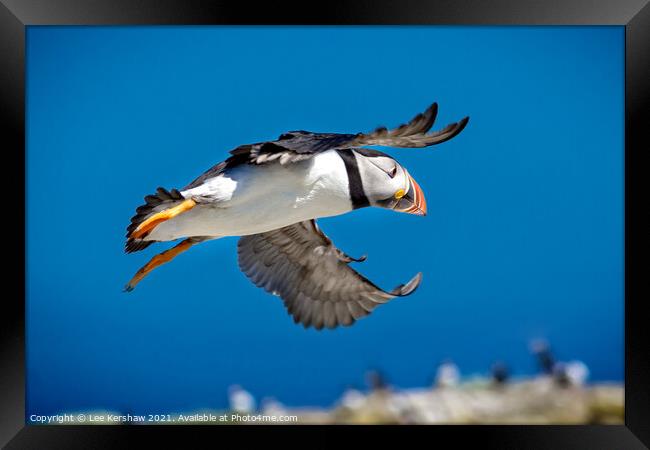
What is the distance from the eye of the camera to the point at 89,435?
506cm

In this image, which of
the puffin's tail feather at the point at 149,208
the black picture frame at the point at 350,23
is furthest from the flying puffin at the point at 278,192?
the black picture frame at the point at 350,23

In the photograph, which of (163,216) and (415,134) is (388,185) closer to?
(415,134)

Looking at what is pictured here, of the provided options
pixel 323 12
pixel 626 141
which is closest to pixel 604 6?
pixel 626 141

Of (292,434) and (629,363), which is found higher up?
(629,363)

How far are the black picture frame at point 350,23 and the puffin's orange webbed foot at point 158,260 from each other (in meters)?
1.10

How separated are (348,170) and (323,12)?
1.30 metres

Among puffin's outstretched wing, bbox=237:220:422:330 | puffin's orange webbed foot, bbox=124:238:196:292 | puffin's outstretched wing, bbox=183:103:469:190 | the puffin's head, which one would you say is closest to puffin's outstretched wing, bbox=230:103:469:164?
puffin's outstretched wing, bbox=183:103:469:190

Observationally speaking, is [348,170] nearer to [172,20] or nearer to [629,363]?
[172,20]

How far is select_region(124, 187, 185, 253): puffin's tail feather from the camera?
12.2ft

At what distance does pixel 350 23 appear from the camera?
4703mm

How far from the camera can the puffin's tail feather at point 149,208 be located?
12.2ft

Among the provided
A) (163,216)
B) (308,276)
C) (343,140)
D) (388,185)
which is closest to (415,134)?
(343,140)

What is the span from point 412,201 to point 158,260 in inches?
56.9

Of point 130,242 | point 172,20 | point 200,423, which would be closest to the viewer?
point 130,242
